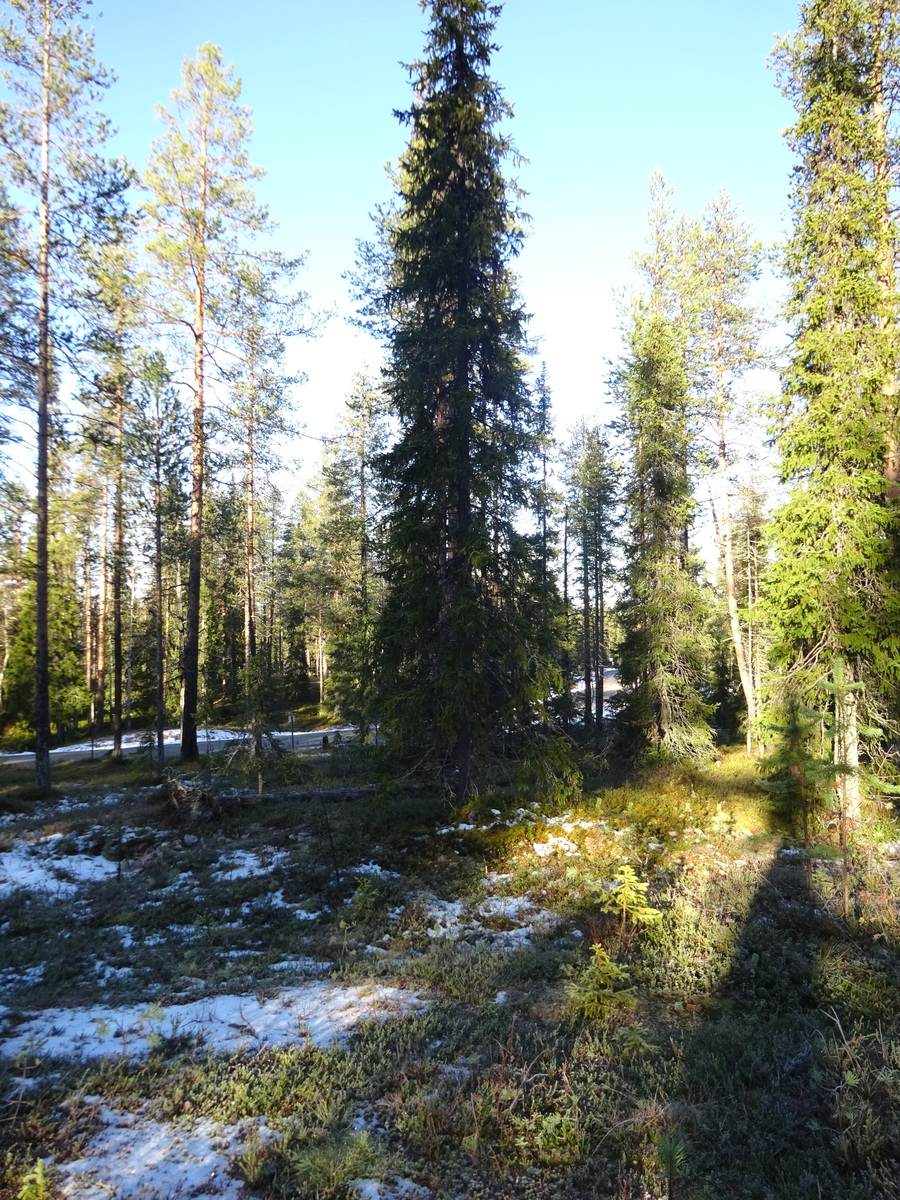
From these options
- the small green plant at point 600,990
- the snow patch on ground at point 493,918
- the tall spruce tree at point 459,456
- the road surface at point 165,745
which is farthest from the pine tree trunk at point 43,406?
the small green plant at point 600,990

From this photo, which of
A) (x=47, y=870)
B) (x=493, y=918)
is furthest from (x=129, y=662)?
(x=493, y=918)

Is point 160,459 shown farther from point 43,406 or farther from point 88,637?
point 88,637

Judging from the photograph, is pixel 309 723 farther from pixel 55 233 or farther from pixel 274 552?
pixel 55 233

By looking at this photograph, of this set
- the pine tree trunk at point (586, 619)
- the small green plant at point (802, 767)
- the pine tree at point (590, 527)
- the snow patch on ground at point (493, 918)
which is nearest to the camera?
the snow patch on ground at point (493, 918)

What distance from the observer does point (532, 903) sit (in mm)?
9008

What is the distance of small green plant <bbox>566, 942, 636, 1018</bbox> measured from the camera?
222 inches

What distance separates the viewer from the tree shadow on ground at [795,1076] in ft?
12.0

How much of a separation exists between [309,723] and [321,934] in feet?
110

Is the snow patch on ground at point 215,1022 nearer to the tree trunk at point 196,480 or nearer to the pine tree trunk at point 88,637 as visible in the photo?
the tree trunk at point 196,480

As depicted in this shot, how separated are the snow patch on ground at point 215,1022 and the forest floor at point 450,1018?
3cm

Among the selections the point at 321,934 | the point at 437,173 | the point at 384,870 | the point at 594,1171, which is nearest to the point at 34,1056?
the point at 321,934

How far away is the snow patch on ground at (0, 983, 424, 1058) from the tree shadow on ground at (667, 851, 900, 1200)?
2.88 meters

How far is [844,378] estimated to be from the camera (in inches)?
452

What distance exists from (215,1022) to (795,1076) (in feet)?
16.7
